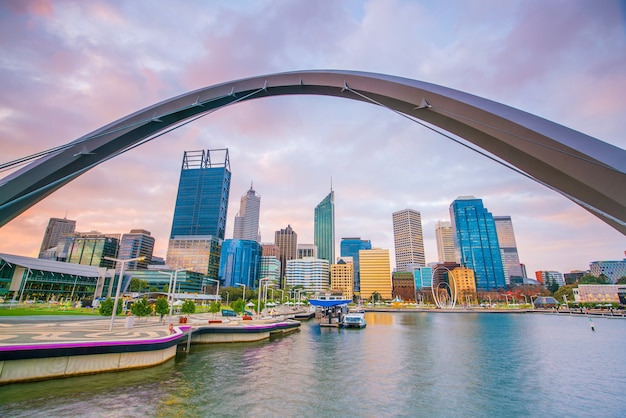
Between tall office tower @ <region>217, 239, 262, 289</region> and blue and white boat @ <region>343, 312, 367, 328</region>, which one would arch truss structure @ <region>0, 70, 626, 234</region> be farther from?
tall office tower @ <region>217, 239, 262, 289</region>

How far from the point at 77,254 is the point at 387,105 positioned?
196686 millimetres

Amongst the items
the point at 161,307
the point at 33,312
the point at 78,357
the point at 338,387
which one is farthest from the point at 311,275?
the point at 78,357

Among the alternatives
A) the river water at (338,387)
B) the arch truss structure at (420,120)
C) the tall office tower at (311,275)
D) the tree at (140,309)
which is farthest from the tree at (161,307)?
the tall office tower at (311,275)

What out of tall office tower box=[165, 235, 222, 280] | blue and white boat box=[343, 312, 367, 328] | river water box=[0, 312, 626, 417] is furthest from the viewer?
tall office tower box=[165, 235, 222, 280]

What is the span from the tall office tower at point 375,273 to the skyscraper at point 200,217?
92.5 m

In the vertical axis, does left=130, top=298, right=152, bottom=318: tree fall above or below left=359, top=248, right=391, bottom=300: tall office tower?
below

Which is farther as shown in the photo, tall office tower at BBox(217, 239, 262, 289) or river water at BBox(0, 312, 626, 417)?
tall office tower at BBox(217, 239, 262, 289)

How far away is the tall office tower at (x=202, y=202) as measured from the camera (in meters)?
170

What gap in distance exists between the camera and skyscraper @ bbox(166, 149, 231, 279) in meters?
155

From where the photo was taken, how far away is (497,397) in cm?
1433

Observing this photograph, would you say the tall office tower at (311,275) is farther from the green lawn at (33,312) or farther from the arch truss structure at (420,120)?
the arch truss structure at (420,120)

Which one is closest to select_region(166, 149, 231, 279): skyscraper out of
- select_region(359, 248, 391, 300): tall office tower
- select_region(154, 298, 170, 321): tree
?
select_region(359, 248, 391, 300): tall office tower

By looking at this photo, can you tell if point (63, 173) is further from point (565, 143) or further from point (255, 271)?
point (255, 271)

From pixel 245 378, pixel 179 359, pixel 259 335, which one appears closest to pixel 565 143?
pixel 245 378
